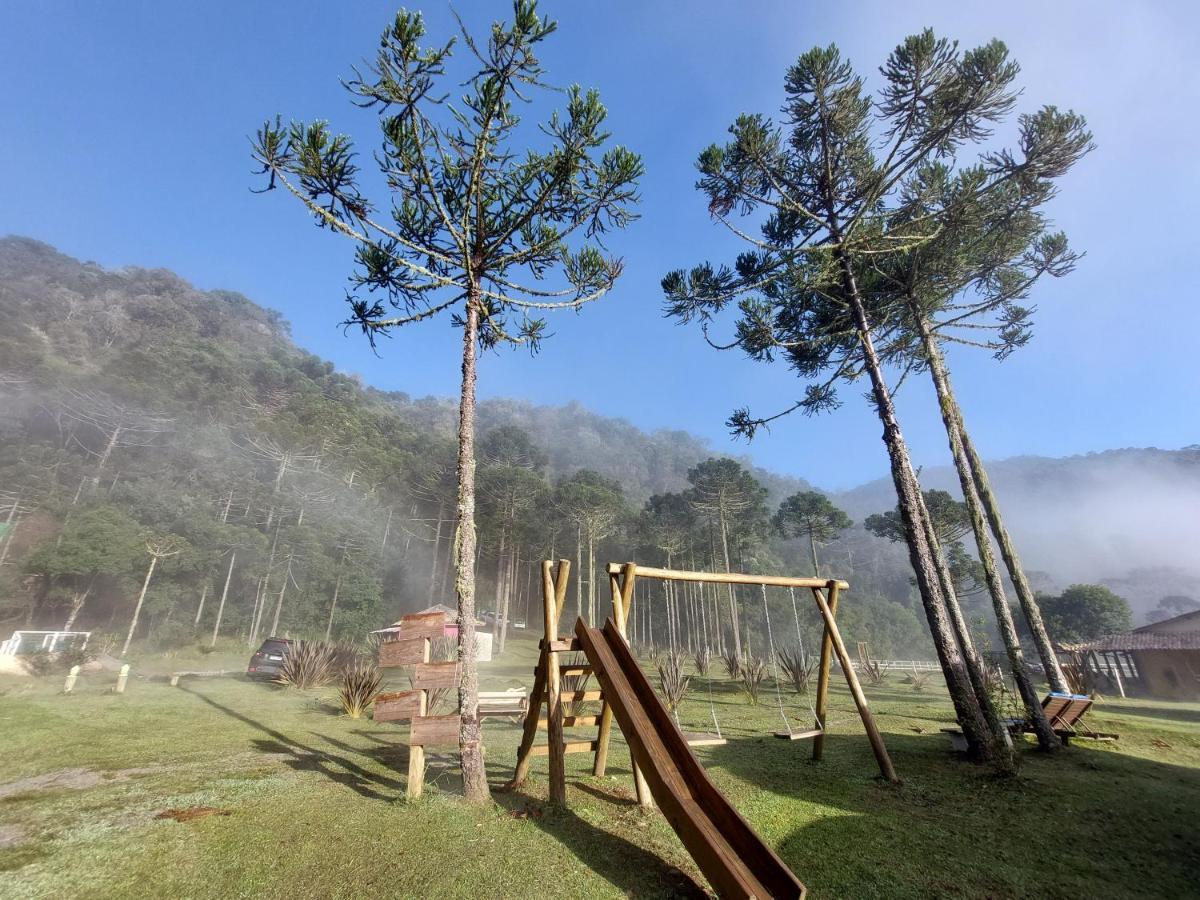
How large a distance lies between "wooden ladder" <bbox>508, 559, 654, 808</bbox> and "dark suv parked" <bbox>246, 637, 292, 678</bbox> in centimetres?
1535

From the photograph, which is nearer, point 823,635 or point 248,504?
point 823,635

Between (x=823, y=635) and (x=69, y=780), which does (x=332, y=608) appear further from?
(x=823, y=635)

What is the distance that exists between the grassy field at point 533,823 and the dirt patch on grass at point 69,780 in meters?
0.04

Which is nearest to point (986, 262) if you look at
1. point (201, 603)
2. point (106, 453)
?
point (201, 603)

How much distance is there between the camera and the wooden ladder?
4.44m

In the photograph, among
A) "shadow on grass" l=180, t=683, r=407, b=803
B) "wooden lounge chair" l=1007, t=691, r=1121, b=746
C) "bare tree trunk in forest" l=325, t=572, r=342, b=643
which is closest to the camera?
"shadow on grass" l=180, t=683, r=407, b=803

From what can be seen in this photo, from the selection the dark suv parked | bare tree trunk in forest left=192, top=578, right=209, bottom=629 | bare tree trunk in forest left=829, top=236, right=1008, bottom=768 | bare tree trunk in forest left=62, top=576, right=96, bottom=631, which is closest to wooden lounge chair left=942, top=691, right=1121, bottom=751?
bare tree trunk in forest left=829, top=236, right=1008, bottom=768

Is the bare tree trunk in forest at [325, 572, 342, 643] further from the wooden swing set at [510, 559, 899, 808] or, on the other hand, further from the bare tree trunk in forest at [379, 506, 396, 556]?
the wooden swing set at [510, 559, 899, 808]

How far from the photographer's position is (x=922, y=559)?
7699 mm

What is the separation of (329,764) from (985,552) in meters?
12.2

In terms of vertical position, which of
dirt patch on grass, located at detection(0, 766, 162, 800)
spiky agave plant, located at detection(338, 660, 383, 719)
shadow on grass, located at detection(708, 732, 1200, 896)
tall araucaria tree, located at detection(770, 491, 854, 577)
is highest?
tall araucaria tree, located at detection(770, 491, 854, 577)

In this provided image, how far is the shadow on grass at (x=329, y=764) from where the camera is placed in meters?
5.06

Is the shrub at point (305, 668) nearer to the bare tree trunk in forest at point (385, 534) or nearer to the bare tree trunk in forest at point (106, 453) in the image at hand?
the bare tree trunk in forest at point (385, 534)

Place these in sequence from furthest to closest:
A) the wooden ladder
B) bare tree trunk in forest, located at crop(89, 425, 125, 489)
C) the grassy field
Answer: bare tree trunk in forest, located at crop(89, 425, 125, 489) → the wooden ladder → the grassy field
